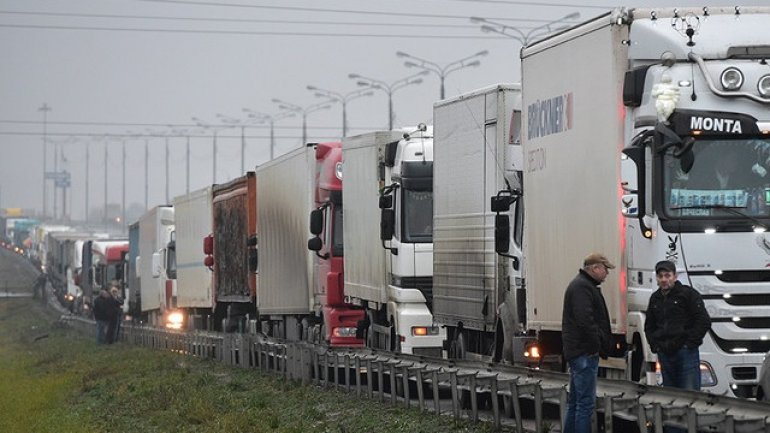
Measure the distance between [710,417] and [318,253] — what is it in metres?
18.1

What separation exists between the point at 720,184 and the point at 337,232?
15165 millimetres

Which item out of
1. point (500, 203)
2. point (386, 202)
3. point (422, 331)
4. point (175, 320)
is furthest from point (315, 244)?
point (175, 320)

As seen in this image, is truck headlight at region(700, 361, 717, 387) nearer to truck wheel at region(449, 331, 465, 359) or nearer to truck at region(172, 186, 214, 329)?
truck wheel at region(449, 331, 465, 359)

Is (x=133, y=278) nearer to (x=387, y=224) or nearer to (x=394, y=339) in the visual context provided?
(x=394, y=339)

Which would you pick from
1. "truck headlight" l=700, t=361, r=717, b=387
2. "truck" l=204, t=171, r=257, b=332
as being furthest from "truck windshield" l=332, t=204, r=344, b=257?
"truck headlight" l=700, t=361, r=717, b=387

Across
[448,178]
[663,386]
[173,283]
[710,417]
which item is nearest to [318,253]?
[448,178]

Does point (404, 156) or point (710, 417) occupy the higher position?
point (404, 156)

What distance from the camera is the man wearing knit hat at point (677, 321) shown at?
15578mm

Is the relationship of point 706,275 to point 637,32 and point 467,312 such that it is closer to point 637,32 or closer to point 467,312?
point 637,32

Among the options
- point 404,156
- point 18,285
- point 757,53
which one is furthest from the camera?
point 18,285

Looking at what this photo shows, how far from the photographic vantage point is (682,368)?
51.9 ft

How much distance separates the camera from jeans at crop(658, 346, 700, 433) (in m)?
15.8

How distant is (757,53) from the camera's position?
1680cm

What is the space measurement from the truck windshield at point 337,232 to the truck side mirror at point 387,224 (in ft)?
14.8
